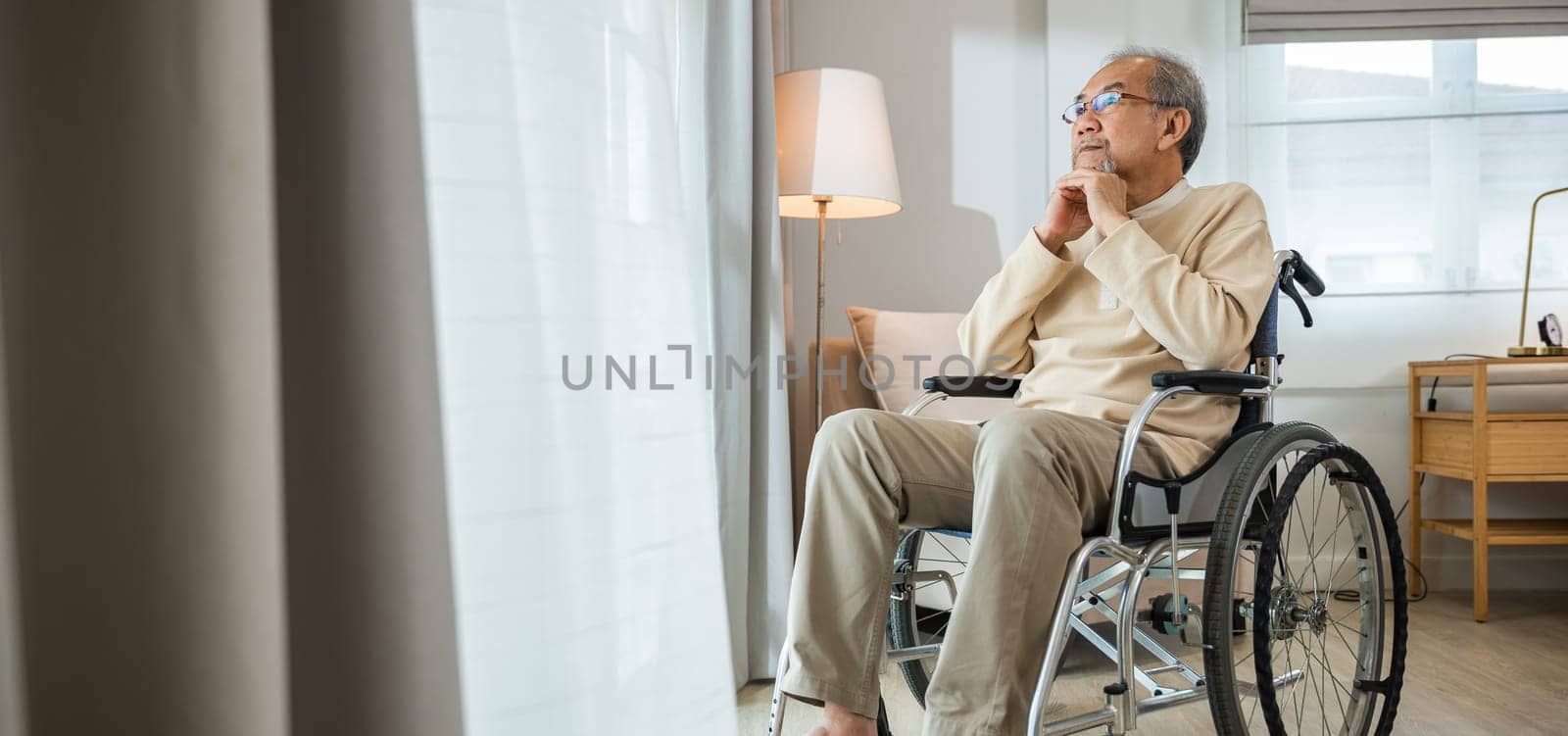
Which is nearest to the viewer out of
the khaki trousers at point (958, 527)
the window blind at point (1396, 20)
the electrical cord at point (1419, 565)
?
the khaki trousers at point (958, 527)

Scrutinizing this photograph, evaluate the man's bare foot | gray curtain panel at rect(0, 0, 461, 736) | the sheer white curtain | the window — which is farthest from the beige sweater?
the window

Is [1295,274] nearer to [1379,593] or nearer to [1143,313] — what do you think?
[1143,313]

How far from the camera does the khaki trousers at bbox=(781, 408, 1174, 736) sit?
3.82 feet

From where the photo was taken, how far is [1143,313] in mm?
1430

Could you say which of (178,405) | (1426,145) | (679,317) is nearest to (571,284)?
(679,317)

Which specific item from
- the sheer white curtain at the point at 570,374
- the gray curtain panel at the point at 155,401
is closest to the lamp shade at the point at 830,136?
the sheer white curtain at the point at 570,374

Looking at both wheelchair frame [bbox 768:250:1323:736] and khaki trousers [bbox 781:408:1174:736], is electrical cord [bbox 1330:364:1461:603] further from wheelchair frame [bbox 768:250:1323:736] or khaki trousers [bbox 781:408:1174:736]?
khaki trousers [bbox 781:408:1174:736]

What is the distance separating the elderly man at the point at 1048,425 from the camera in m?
1.18

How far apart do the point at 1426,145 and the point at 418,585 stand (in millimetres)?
3521

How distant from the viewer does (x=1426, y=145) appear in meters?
3.14

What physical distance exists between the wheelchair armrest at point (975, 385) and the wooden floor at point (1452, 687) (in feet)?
1.96

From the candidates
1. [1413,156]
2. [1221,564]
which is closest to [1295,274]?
[1221,564]

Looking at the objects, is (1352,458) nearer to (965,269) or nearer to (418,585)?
(418,585)

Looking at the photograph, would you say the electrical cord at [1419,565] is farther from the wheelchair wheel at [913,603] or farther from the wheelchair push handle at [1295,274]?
the wheelchair push handle at [1295,274]
